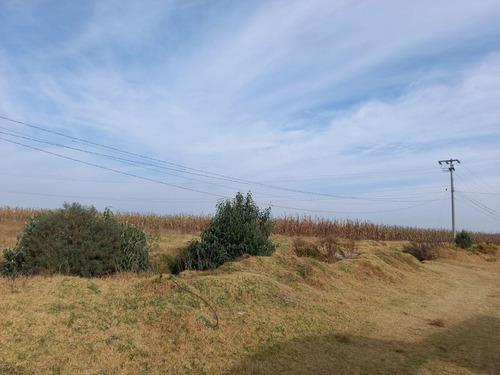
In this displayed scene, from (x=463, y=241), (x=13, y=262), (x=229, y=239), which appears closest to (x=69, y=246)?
(x=13, y=262)

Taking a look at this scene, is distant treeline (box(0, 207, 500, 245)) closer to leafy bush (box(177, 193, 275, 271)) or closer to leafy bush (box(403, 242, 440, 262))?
leafy bush (box(403, 242, 440, 262))

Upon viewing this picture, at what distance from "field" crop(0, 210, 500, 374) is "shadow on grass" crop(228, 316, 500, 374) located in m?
0.02

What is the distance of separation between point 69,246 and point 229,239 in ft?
15.3

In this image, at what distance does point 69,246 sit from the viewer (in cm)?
891

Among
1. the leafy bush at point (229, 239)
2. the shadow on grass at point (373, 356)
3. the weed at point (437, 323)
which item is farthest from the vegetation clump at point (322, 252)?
the shadow on grass at point (373, 356)

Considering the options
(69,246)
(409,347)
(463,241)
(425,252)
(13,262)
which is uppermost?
(463,241)

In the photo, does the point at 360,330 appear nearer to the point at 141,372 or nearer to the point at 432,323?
the point at 432,323

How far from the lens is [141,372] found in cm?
481

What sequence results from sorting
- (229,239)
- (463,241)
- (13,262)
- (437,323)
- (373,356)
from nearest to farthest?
(373,356)
(437,323)
(13,262)
(229,239)
(463,241)

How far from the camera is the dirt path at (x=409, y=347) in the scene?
5363 millimetres

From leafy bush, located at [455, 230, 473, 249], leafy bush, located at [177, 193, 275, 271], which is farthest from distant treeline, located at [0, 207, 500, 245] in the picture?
leafy bush, located at [177, 193, 275, 271]

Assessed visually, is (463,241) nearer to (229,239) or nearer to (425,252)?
(425,252)

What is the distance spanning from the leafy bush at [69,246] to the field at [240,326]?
2.46ft

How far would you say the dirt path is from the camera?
17.6 ft
